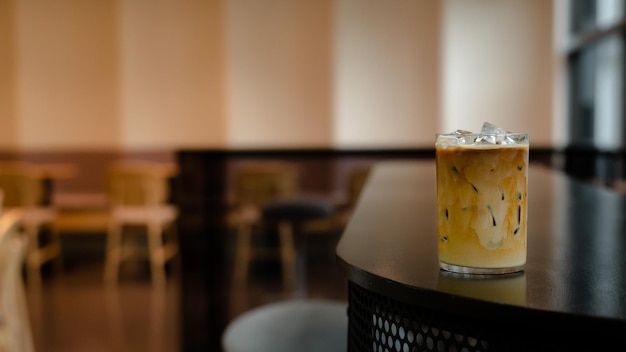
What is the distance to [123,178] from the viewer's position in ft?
17.5

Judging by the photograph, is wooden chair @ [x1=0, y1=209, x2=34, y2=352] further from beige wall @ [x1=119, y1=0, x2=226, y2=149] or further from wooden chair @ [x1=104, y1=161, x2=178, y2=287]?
beige wall @ [x1=119, y1=0, x2=226, y2=149]

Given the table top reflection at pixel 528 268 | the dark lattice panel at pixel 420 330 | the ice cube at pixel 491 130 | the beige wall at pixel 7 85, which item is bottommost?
the dark lattice panel at pixel 420 330

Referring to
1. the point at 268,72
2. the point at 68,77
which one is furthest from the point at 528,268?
the point at 68,77

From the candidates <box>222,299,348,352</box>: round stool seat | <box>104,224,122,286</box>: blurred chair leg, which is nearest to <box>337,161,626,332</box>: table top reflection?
<box>222,299,348,352</box>: round stool seat

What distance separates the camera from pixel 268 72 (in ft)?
21.9

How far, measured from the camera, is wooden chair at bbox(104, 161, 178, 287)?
533 cm

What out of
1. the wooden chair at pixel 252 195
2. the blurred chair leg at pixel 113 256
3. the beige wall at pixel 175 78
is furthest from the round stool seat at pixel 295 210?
the beige wall at pixel 175 78

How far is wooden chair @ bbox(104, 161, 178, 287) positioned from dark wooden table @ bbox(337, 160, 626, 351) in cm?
400

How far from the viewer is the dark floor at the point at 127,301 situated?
373cm

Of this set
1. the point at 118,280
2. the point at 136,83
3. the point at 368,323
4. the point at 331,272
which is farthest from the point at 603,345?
the point at 136,83

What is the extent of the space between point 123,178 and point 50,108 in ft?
6.81

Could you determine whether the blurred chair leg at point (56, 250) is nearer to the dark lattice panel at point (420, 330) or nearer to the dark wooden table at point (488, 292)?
the dark wooden table at point (488, 292)

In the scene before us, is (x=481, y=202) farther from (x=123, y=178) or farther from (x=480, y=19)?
(x=480, y=19)

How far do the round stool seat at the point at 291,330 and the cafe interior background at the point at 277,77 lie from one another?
167 inches
